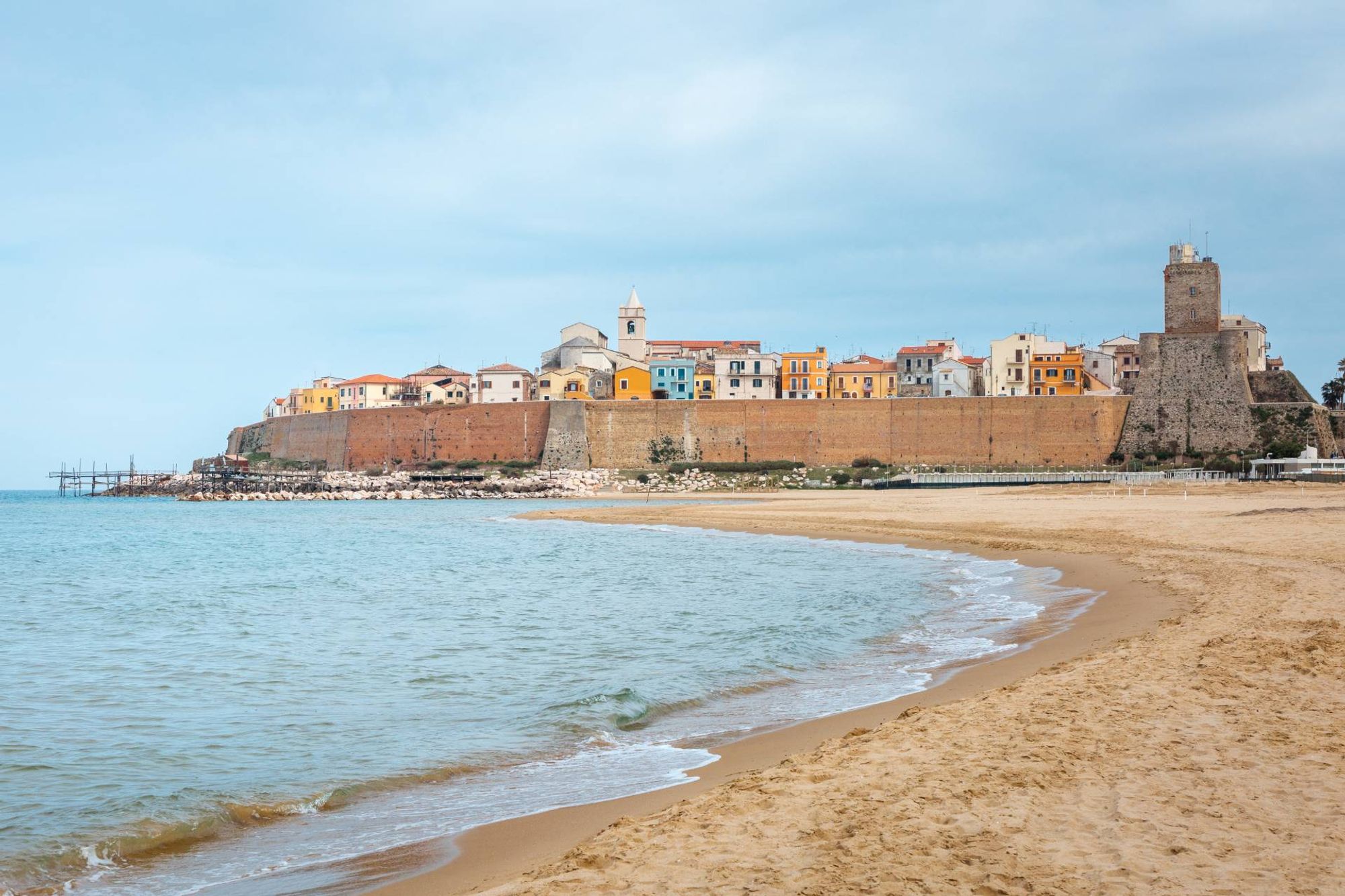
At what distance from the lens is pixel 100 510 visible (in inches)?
2168

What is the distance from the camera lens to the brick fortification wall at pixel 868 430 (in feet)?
176

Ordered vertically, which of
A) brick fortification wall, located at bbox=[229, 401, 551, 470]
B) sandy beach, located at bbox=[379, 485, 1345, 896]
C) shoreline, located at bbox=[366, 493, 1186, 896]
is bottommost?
shoreline, located at bbox=[366, 493, 1186, 896]

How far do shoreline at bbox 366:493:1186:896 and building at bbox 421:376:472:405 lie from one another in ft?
209

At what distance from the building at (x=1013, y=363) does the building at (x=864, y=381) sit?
632 centimetres

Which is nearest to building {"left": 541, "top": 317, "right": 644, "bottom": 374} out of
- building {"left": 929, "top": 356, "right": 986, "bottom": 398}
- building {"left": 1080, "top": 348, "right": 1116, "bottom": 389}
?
building {"left": 929, "top": 356, "right": 986, "bottom": 398}

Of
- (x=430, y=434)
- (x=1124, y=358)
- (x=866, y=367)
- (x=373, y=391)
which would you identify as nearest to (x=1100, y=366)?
(x=1124, y=358)

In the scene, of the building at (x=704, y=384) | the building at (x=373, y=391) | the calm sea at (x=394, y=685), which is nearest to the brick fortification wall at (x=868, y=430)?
the building at (x=704, y=384)

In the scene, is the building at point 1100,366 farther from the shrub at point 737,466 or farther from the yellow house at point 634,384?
the yellow house at point 634,384

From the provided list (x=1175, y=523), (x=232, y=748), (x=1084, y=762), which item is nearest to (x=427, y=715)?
(x=232, y=748)

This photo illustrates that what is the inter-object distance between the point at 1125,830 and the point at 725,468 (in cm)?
5340

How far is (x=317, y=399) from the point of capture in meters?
82.4

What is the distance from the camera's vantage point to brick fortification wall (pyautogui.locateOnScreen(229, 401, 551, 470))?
62.0m

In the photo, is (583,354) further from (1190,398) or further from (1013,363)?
(1190,398)

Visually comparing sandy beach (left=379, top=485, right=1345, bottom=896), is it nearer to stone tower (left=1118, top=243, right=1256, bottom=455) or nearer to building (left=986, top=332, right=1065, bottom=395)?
stone tower (left=1118, top=243, right=1256, bottom=455)
